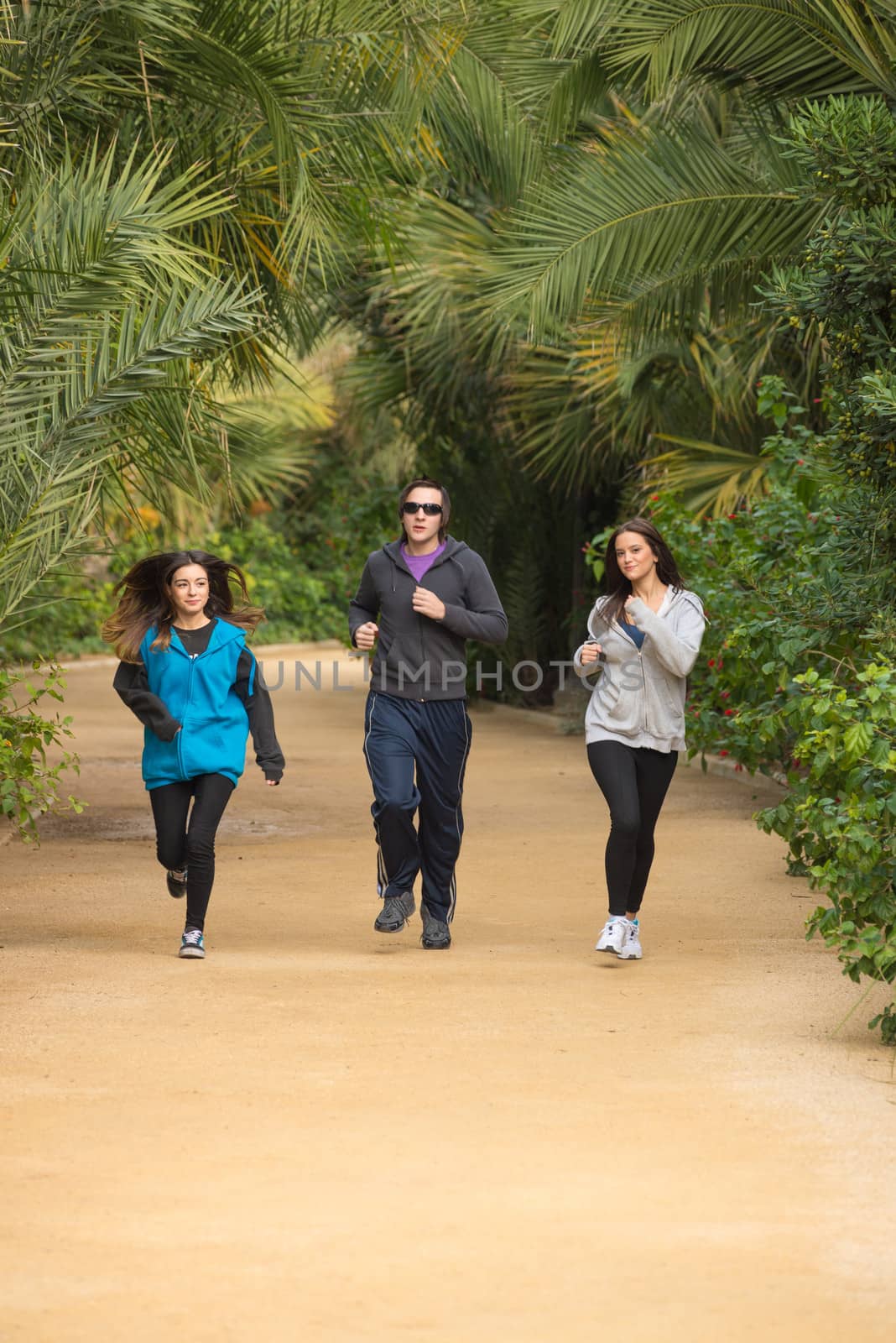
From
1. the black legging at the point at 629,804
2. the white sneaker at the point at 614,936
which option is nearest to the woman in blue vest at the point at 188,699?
the black legging at the point at 629,804

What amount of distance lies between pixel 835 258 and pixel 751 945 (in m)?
2.65

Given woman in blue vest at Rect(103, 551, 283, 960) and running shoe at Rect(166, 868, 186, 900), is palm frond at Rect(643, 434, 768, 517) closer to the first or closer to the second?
woman in blue vest at Rect(103, 551, 283, 960)

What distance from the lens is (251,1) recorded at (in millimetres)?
9211

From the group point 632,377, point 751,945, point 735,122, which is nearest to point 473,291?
point 632,377

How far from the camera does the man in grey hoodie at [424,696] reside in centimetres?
693

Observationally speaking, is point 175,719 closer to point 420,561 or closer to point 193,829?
point 193,829

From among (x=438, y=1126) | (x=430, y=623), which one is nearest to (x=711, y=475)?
(x=430, y=623)

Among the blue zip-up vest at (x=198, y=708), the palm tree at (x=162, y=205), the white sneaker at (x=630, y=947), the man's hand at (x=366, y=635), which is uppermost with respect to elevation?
the palm tree at (x=162, y=205)

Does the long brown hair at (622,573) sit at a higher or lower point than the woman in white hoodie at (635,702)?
higher

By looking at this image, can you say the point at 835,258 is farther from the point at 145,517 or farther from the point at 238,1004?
the point at 145,517

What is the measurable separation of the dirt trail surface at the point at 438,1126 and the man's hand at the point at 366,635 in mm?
1179

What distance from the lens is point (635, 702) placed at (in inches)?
267

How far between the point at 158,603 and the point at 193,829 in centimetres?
99

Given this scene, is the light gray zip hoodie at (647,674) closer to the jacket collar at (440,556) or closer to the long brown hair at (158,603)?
the jacket collar at (440,556)
